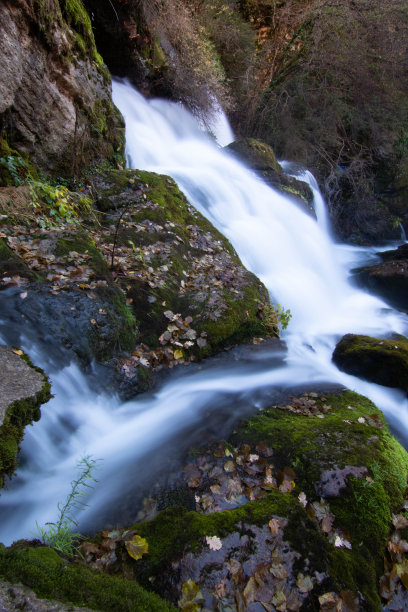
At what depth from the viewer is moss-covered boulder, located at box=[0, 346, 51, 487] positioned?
2176mm

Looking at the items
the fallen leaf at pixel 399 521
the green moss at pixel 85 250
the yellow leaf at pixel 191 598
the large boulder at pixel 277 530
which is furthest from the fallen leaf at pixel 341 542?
the green moss at pixel 85 250

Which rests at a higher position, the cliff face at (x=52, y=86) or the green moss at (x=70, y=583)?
the cliff face at (x=52, y=86)

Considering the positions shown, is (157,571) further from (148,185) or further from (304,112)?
(304,112)

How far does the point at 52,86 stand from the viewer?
5.85 meters

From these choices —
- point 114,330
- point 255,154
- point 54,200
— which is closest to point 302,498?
point 114,330

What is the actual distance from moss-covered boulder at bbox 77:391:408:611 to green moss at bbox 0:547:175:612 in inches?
17.5

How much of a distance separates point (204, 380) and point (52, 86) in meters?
5.41

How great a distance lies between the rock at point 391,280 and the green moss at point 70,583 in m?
8.98

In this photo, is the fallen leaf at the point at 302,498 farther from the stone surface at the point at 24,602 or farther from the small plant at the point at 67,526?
the stone surface at the point at 24,602

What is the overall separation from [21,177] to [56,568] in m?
5.24

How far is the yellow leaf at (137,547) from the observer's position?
2001 mm

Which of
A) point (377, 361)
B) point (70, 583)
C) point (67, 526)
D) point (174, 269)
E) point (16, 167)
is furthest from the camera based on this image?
point (174, 269)

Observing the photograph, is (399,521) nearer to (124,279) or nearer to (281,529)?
(281,529)

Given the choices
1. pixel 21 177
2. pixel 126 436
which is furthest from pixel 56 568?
pixel 21 177
